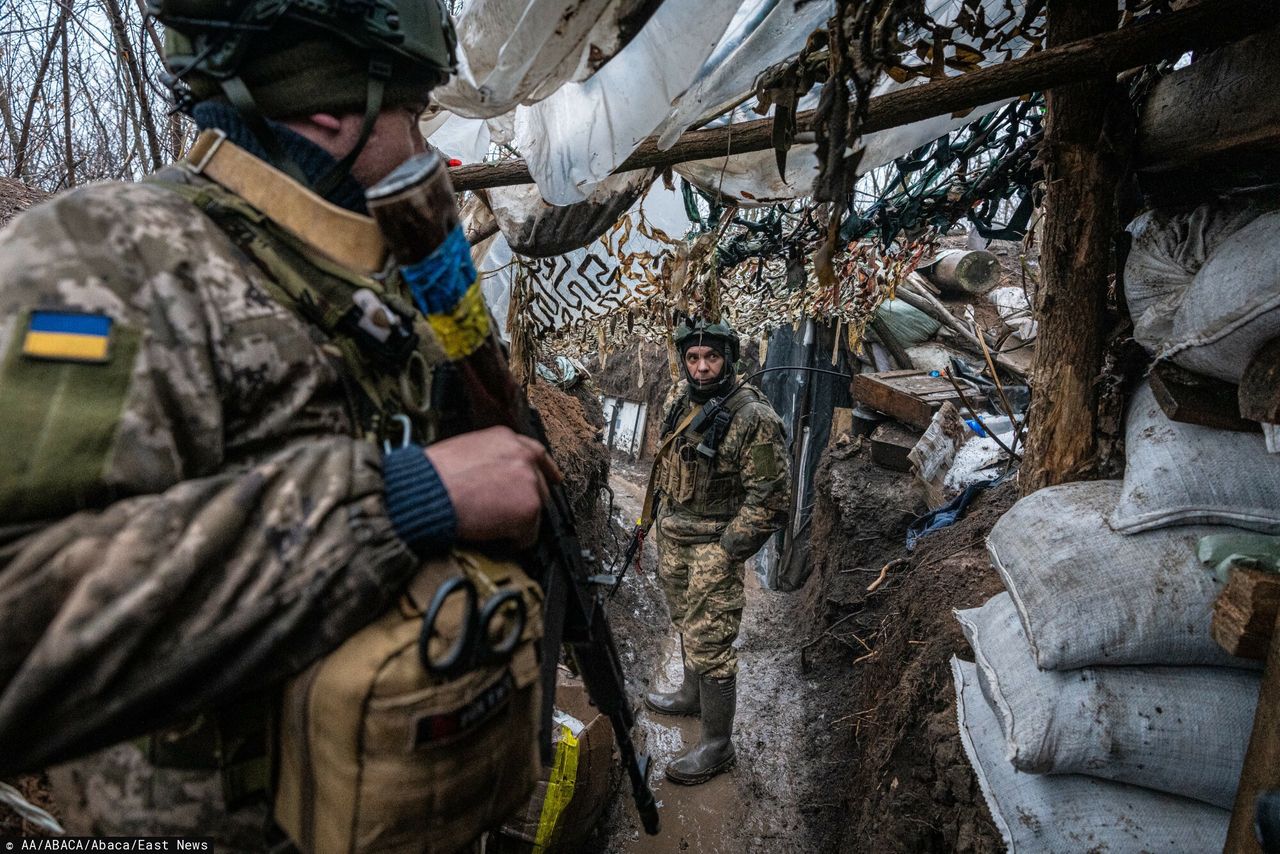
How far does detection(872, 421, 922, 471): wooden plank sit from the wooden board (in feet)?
0.37

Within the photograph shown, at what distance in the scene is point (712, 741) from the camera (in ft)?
13.3

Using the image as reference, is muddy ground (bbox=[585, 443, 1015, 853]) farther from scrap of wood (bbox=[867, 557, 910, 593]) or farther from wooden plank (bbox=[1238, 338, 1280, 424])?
wooden plank (bbox=[1238, 338, 1280, 424])

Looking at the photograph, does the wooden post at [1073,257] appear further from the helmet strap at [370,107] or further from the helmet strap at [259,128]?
the helmet strap at [259,128]

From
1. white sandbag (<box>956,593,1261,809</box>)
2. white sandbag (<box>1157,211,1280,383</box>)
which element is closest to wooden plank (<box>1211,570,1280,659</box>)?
white sandbag (<box>956,593,1261,809</box>)

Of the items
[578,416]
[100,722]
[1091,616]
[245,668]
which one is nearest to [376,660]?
Result: [245,668]

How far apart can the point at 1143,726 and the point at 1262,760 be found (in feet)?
1.74

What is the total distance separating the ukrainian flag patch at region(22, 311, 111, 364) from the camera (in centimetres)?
73

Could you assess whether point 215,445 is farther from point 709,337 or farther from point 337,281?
point 709,337

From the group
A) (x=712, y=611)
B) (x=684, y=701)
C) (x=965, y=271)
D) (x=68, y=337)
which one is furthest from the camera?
(x=965, y=271)

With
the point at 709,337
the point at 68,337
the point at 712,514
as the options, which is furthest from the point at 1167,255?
the point at 712,514

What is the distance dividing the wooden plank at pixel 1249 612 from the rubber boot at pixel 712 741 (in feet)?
9.68

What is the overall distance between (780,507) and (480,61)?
2.94 metres

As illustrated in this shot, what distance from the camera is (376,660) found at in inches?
31.8

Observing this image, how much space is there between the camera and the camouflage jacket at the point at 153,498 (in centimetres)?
70
